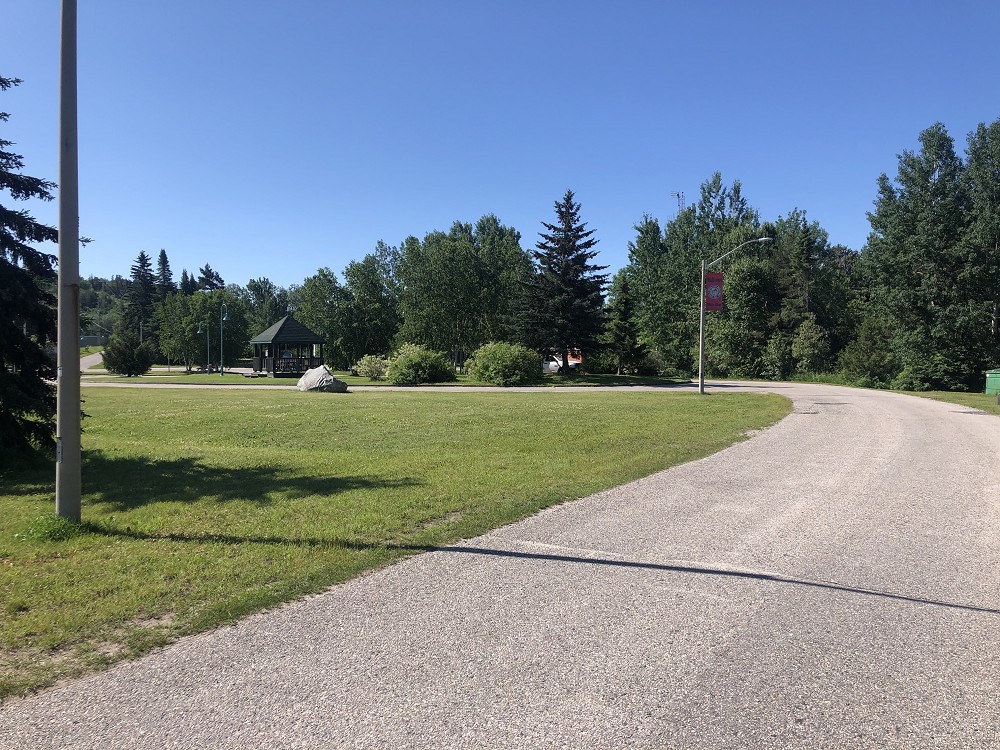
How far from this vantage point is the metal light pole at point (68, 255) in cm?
595

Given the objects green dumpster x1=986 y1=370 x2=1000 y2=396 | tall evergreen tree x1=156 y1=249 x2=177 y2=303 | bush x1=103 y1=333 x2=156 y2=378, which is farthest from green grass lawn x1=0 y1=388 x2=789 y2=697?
tall evergreen tree x1=156 y1=249 x2=177 y2=303

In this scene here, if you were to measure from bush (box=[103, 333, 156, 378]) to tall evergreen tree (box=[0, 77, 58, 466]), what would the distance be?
48.4m

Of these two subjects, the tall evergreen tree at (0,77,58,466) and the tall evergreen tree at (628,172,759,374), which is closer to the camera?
the tall evergreen tree at (0,77,58,466)

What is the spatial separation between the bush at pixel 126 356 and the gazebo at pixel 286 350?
30.9 feet

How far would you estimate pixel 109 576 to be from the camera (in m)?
4.79

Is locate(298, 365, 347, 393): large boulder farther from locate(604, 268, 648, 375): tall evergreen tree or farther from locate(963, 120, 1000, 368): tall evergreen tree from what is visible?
locate(963, 120, 1000, 368): tall evergreen tree

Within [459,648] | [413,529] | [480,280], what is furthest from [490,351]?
[459,648]

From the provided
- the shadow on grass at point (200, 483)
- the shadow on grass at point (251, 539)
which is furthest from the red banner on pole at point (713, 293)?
the shadow on grass at point (251, 539)

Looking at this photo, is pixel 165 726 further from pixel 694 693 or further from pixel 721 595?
pixel 721 595

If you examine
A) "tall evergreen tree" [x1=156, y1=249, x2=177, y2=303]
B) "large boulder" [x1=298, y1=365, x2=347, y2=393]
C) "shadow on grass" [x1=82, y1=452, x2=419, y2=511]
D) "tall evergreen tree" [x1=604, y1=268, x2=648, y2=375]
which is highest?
"tall evergreen tree" [x1=156, y1=249, x2=177, y2=303]

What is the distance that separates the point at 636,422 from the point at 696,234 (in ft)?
181

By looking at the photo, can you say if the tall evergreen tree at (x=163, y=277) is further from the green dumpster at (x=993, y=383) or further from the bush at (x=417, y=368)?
the green dumpster at (x=993, y=383)

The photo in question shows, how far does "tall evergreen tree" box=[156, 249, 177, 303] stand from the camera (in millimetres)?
120381

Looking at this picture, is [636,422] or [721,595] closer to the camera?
[721,595]
